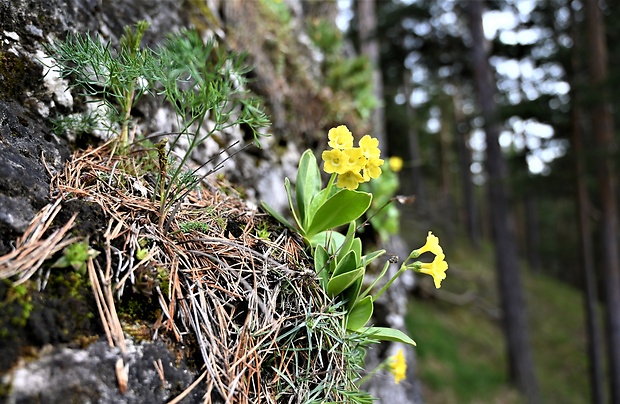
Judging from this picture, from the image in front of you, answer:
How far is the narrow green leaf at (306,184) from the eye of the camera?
1.59 metres

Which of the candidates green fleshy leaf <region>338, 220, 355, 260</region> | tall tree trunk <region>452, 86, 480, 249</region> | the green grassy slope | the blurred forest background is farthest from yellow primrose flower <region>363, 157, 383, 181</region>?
tall tree trunk <region>452, 86, 480, 249</region>

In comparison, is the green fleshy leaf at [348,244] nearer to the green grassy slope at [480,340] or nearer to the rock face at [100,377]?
the rock face at [100,377]

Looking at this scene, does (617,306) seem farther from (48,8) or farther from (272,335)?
(48,8)

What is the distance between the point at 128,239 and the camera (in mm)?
1206

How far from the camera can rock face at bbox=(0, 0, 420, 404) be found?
36.7 inches

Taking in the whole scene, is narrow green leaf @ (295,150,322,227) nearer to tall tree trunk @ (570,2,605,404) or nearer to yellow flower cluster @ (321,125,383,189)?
yellow flower cluster @ (321,125,383,189)

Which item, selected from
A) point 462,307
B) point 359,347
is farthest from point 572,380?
point 359,347

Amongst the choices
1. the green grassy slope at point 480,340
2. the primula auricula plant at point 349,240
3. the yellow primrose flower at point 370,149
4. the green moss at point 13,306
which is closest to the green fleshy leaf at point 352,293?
the primula auricula plant at point 349,240

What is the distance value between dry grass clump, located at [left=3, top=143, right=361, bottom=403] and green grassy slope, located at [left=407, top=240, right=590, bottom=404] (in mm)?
6718

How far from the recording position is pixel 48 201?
1.24m

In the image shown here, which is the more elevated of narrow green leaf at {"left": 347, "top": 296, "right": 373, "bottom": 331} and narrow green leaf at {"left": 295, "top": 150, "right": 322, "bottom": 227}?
narrow green leaf at {"left": 295, "top": 150, "right": 322, "bottom": 227}

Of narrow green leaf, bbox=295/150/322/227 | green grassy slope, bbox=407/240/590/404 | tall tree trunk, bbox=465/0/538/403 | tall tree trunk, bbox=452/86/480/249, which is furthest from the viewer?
tall tree trunk, bbox=452/86/480/249

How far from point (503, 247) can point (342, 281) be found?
8.58 meters

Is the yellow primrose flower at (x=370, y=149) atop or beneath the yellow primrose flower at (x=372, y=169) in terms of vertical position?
atop
